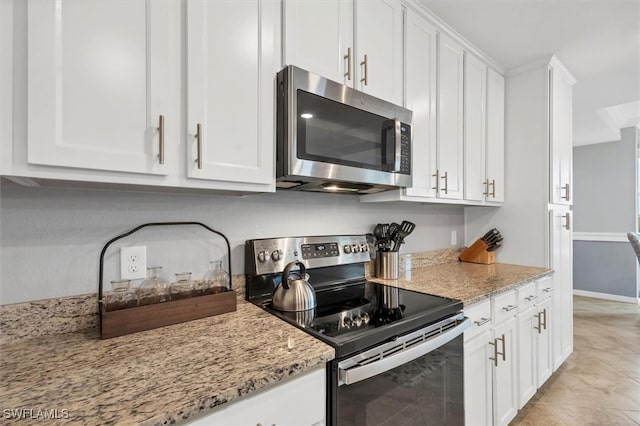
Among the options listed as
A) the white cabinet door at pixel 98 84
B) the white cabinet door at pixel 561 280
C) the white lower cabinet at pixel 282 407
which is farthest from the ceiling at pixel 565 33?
the white lower cabinet at pixel 282 407

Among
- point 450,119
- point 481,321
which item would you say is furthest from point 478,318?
point 450,119

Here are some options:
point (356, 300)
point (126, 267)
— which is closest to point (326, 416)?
point (356, 300)

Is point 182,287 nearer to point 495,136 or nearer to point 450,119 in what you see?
point 450,119

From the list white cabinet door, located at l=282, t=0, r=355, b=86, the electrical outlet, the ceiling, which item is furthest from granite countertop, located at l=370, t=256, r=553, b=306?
the ceiling

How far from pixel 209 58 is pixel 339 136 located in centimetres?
58

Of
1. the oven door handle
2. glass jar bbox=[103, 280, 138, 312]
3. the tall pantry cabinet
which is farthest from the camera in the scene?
the tall pantry cabinet

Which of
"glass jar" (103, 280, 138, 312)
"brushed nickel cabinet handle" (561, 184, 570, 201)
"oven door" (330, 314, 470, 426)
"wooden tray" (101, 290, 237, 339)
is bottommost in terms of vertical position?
"oven door" (330, 314, 470, 426)

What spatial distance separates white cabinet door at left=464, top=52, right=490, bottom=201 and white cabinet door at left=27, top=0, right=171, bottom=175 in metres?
1.93

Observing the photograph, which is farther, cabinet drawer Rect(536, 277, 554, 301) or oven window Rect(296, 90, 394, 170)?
cabinet drawer Rect(536, 277, 554, 301)

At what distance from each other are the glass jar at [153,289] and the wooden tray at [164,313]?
0.07m

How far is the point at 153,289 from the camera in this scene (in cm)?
110

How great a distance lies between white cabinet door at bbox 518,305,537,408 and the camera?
1845 millimetres

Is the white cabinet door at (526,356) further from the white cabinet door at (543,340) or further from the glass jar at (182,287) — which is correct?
the glass jar at (182,287)

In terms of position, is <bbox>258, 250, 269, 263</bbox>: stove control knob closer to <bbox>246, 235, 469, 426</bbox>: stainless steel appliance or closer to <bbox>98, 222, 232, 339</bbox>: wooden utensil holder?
<bbox>246, 235, 469, 426</bbox>: stainless steel appliance
